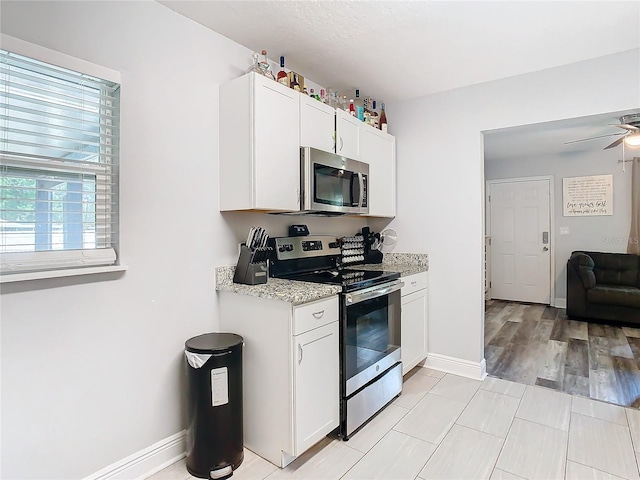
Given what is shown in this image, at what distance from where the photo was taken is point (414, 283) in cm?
296

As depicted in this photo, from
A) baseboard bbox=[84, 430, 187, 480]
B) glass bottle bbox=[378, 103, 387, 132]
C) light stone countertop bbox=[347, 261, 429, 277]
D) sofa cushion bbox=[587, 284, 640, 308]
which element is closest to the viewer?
baseboard bbox=[84, 430, 187, 480]

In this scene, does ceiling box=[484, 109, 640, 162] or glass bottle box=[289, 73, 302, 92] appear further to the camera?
ceiling box=[484, 109, 640, 162]

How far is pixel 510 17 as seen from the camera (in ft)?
6.62

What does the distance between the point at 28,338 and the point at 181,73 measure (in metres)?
1.52

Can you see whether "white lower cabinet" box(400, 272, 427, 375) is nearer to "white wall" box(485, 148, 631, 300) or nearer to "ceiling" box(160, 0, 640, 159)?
"ceiling" box(160, 0, 640, 159)

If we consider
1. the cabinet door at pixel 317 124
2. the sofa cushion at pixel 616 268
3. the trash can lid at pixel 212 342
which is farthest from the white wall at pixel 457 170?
the sofa cushion at pixel 616 268

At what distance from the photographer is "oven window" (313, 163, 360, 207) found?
2.42 metres

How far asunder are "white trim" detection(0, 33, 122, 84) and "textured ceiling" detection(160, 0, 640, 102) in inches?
23.1

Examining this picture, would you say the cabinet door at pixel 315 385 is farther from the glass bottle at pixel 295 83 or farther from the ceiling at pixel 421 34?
the ceiling at pixel 421 34

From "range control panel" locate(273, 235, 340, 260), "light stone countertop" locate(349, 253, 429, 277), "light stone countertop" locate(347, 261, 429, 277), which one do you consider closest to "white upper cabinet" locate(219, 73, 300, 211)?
"range control panel" locate(273, 235, 340, 260)

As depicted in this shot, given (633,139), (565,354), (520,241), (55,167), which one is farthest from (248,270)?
(520,241)

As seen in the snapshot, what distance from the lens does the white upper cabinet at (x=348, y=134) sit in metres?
2.65

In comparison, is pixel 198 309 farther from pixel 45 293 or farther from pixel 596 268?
pixel 596 268

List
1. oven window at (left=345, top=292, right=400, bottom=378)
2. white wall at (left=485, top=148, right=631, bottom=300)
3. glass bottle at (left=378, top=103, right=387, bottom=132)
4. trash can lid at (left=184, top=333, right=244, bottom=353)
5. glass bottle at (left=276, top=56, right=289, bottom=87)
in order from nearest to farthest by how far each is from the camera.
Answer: trash can lid at (left=184, top=333, right=244, bottom=353) → oven window at (left=345, top=292, right=400, bottom=378) → glass bottle at (left=276, top=56, right=289, bottom=87) → glass bottle at (left=378, top=103, right=387, bottom=132) → white wall at (left=485, top=148, right=631, bottom=300)
